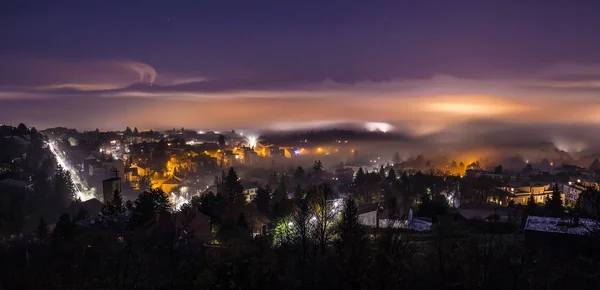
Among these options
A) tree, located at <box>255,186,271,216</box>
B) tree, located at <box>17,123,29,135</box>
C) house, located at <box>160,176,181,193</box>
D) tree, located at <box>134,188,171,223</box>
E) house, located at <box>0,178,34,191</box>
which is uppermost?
tree, located at <box>17,123,29,135</box>

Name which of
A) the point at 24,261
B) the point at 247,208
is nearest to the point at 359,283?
the point at 24,261

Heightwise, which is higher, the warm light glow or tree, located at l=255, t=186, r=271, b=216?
the warm light glow

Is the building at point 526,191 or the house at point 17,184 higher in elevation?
the house at point 17,184

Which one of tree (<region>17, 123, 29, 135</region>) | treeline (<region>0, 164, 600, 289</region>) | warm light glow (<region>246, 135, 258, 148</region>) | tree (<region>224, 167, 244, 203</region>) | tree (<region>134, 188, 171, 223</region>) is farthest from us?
warm light glow (<region>246, 135, 258, 148</region>)

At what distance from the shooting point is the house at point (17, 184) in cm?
3350

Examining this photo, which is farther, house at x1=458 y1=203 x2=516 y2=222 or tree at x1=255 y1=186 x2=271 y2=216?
tree at x1=255 y1=186 x2=271 y2=216

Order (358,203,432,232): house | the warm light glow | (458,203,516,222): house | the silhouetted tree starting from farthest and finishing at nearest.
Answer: the warm light glow
the silhouetted tree
(458,203,516,222): house
(358,203,432,232): house

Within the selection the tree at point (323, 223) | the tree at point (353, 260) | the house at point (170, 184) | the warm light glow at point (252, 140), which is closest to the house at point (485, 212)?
the tree at point (323, 223)

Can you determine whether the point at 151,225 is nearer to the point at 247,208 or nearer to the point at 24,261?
the point at 24,261

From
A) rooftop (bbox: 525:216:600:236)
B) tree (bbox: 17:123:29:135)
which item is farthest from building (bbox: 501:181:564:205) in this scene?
tree (bbox: 17:123:29:135)

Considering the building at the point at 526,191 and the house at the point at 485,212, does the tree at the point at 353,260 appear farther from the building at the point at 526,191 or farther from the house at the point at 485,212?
the building at the point at 526,191

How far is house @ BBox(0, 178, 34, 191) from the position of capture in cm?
3350

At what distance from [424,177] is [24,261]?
32.2 metres

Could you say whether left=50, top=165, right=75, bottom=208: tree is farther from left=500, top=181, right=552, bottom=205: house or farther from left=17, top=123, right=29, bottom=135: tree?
left=500, top=181, right=552, bottom=205: house
